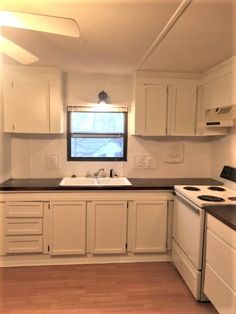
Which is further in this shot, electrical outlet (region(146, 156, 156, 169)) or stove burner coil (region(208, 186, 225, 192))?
electrical outlet (region(146, 156, 156, 169))

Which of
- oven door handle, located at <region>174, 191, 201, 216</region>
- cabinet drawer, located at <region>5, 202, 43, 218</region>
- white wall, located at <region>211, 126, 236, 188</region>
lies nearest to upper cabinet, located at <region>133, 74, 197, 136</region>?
white wall, located at <region>211, 126, 236, 188</region>

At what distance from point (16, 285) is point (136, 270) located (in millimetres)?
1212

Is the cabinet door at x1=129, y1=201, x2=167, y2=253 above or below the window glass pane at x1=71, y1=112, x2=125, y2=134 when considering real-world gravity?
below

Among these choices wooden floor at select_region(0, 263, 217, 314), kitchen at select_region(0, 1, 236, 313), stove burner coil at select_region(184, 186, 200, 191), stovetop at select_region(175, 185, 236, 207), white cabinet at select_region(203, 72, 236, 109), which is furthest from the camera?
stove burner coil at select_region(184, 186, 200, 191)

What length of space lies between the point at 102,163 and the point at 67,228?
0.96m

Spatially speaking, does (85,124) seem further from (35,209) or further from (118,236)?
(118,236)

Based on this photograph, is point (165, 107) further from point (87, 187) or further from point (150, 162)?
point (87, 187)

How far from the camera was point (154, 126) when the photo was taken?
3.29 m

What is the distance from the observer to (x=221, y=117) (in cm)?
272

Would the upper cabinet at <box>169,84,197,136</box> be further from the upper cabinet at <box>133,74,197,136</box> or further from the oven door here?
the oven door

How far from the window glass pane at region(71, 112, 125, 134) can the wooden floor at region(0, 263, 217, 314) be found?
1.63 meters

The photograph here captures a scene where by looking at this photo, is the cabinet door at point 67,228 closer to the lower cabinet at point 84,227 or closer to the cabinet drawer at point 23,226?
the lower cabinet at point 84,227

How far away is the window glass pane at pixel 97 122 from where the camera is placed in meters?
3.47

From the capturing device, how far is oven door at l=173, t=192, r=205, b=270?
232 centimetres
